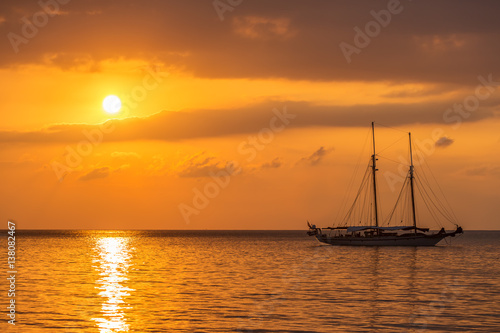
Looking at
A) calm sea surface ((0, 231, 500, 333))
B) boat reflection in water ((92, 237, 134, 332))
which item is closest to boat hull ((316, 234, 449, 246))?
calm sea surface ((0, 231, 500, 333))

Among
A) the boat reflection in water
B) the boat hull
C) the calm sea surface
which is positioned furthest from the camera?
the boat hull

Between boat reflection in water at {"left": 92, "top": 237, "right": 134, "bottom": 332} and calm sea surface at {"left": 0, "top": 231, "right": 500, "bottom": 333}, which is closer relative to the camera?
boat reflection in water at {"left": 92, "top": 237, "right": 134, "bottom": 332}

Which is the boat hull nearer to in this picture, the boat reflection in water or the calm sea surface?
the calm sea surface

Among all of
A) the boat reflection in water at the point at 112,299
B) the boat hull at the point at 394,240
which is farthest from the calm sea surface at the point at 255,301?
the boat hull at the point at 394,240

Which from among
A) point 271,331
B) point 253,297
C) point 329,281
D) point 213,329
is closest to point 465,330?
point 271,331

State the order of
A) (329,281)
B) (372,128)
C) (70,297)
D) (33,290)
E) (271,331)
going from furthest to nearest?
(372,128)
(329,281)
(33,290)
(70,297)
(271,331)

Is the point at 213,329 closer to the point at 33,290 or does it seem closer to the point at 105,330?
the point at 105,330

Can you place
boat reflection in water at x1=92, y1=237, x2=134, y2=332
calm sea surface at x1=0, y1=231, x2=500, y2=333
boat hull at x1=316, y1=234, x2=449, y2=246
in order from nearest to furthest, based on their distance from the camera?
boat reflection in water at x1=92, y1=237, x2=134, y2=332 < calm sea surface at x1=0, y1=231, x2=500, y2=333 < boat hull at x1=316, y1=234, x2=449, y2=246

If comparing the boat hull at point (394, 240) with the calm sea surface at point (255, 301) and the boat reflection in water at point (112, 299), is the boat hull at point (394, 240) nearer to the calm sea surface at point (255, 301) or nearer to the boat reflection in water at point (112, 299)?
the calm sea surface at point (255, 301)

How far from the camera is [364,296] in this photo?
57.3 meters

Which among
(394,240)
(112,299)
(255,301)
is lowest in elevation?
(255,301)

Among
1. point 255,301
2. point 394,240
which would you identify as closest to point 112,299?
point 255,301

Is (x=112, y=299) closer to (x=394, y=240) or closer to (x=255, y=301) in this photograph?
(x=255, y=301)

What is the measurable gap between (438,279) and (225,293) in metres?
28.6
